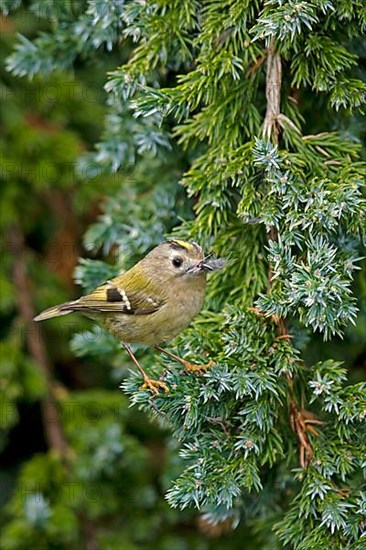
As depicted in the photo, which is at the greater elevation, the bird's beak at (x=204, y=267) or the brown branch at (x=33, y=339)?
the bird's beak at (x=204, y=267)

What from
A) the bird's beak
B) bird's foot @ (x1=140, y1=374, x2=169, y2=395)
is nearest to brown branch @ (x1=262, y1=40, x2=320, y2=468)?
the bird's beak

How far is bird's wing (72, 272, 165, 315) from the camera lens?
2.23m

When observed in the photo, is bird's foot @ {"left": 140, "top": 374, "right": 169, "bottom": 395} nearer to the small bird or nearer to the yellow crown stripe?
the small bird

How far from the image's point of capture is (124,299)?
228 cm

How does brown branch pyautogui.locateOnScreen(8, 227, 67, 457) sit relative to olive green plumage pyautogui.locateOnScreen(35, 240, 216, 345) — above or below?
below

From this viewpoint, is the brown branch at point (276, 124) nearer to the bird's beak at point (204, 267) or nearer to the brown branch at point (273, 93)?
the brown branch at point (273, 93)

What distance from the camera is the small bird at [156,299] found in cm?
210

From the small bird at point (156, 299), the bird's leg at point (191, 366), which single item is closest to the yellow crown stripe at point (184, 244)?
the small bird at point (156, 299)

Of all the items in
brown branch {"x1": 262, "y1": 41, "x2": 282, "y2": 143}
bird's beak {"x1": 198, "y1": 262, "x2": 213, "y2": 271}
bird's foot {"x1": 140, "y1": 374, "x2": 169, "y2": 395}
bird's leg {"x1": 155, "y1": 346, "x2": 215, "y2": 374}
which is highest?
brown branch {"x1": 262, "y1": 41, "x2": 282, "y2": 143}

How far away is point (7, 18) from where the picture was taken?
3570mm

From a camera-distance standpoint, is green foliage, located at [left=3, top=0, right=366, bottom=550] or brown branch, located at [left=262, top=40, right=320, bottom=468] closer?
green foliage, located at [left=3, top=0, right=366, bottom=550]

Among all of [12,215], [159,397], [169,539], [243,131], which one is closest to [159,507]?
[169,539]

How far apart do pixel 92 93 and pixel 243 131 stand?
162cm

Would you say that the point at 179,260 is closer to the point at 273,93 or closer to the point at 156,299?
the point at 156,299
